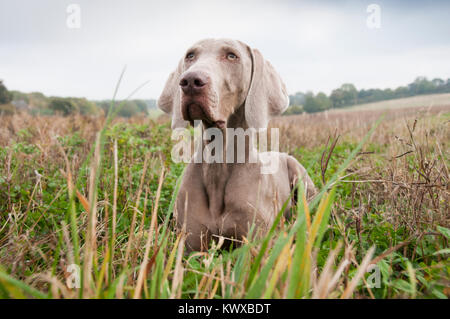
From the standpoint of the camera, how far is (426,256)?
164cm

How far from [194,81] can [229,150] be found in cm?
67

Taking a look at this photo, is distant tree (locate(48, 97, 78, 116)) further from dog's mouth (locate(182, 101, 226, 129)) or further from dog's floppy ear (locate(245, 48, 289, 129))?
dog's mouth (locate(182, 101, 226, 129))

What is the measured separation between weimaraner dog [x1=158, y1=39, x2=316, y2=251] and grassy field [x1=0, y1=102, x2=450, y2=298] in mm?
176

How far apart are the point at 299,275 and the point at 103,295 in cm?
58

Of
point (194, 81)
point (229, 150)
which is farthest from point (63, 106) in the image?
point (194, 81)

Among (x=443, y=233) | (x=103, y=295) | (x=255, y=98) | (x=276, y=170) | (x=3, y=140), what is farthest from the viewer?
(x=3, y=140)

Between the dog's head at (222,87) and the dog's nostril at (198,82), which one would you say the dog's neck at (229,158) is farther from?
the dog's nostril at (198,82)

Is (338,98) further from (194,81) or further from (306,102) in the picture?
(306,102)

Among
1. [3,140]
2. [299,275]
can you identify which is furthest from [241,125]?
[3,140]

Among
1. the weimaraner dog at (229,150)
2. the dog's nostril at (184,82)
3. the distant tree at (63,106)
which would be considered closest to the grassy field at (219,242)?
the weimaraner dog at (229,150)

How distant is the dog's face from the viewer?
1.92 metres

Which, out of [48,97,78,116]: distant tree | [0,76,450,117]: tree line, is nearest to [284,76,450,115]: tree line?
[0,76,450,117]: tree line

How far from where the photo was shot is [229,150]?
2402mm
